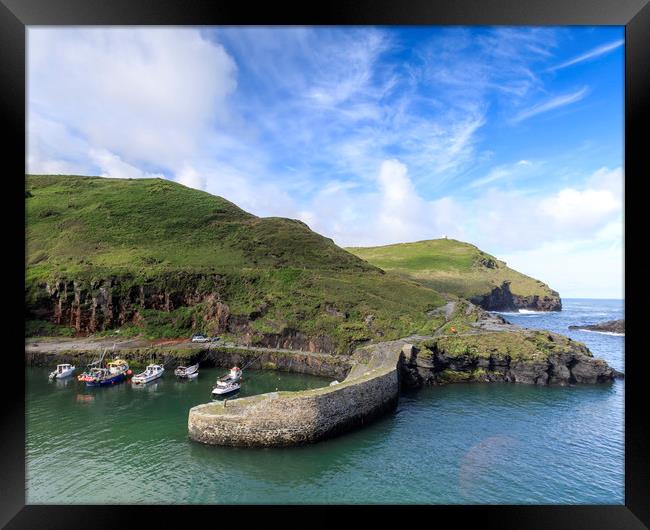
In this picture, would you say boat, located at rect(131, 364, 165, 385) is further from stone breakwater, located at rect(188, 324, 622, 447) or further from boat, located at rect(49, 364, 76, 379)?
stone breakwater, located at rect(188, 324, 622, 447)

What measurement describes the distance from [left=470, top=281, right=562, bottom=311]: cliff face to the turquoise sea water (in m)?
58.7

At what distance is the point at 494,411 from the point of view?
19125 mm

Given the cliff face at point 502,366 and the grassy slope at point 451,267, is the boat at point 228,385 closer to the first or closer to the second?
the cliff face at point 502,366

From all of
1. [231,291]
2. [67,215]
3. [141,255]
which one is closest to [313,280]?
[231,291]

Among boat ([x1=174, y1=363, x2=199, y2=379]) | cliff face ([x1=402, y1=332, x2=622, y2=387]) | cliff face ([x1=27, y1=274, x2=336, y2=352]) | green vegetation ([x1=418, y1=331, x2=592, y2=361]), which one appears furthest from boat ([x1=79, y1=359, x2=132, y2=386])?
green vegetation ([x1=418, y1=331, x2=592, y2=361])

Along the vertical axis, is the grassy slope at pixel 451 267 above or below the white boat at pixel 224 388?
above

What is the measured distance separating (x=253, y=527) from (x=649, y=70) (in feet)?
31.1

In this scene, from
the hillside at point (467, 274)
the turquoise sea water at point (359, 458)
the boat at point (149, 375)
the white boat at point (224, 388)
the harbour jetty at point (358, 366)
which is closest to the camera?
the turquoise sea water at point (359, 458)

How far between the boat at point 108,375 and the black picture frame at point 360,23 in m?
21.1

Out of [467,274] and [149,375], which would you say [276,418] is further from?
[467,274]

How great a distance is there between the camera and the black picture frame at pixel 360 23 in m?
5.24

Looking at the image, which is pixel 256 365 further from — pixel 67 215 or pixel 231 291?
pixel 67 215

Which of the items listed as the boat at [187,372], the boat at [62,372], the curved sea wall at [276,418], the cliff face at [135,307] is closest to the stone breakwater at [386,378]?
the curved sea wall at [276,418]

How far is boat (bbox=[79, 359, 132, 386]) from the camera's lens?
23.2m
